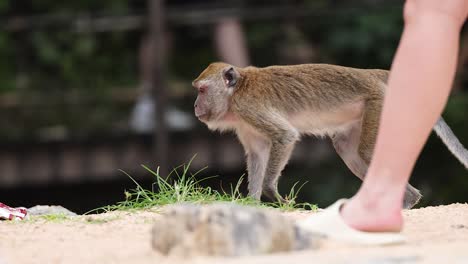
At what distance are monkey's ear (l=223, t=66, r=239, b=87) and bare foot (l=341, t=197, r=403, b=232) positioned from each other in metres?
2.92

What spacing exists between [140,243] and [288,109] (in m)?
2.66

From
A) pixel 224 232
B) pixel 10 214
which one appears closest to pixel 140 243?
pixel 224 232

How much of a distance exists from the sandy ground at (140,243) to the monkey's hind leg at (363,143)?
2.56 feet

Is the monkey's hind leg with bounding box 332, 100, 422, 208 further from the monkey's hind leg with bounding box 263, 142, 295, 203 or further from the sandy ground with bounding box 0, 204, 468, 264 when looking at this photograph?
the sandy ground with bounding box 0, 204, 468, 264

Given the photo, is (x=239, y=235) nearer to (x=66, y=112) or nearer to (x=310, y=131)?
(x=310, y=131)

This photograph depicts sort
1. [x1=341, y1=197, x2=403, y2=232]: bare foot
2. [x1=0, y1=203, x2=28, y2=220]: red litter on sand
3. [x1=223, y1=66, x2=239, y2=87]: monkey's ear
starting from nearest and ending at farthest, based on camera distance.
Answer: [x1=341, y1=197, x2=403, y2=232]: bare foot < [x1=0, y1=203, x2=28, y2=220]: red litter on sand < [x1=223, y1=66, x2=239, y2=87]: monkey's ear

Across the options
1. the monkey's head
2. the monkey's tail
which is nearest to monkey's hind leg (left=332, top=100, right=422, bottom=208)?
the monkey's tail

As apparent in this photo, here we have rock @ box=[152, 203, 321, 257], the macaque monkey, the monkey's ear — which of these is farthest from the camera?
the monkey's ear

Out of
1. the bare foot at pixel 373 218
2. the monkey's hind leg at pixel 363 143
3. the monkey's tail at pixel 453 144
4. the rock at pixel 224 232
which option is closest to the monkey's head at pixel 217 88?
the monkey's hind leg at pixel 363 143

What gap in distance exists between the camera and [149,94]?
1091 cm

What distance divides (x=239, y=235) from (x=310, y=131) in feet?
10.9

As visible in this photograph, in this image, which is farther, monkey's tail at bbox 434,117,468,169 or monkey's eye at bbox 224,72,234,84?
monkey's eye at bbox 224,72,234,84

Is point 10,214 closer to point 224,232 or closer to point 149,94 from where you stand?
point 224,232

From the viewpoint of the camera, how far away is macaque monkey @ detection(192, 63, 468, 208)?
6.52 meters
